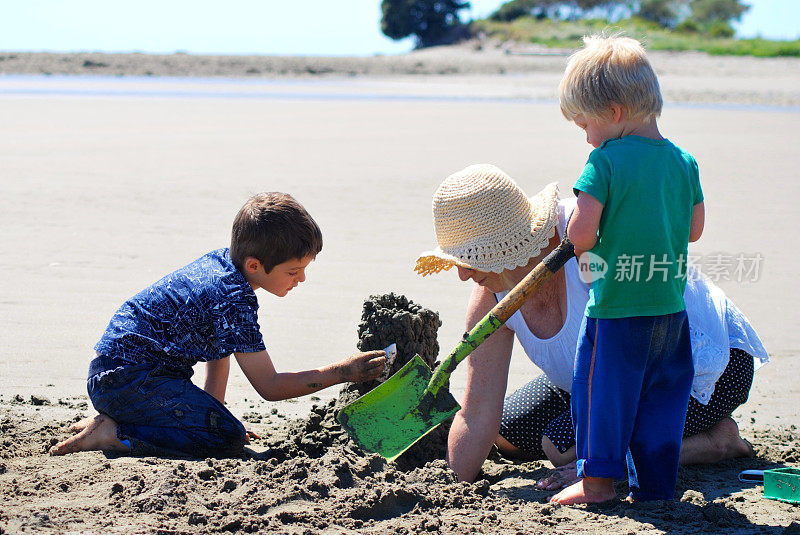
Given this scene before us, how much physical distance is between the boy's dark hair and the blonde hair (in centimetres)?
98

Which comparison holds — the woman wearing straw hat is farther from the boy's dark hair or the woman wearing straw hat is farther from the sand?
the boy's dark hair

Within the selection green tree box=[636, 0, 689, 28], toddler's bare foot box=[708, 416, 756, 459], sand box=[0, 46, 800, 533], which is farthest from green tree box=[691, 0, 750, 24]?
toddler's bare foot box=[708, 416, 756, 459]

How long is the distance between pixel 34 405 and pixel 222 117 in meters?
11.1

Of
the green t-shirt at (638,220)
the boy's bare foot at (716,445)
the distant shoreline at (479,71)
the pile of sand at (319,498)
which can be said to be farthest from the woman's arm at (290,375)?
the distant shoreline at (479,71)

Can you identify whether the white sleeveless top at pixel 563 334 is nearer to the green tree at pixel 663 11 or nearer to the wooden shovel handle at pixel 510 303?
the wooden shovel handle at pixel 510 303

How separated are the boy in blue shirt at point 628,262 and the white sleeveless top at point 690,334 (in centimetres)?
23

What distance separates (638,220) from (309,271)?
3334 millimetres

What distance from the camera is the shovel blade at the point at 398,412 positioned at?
289 cm

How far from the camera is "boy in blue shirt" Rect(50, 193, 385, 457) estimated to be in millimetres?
2926

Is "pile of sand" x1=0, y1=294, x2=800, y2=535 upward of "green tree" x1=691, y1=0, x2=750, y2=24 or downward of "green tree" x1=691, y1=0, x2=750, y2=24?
downward

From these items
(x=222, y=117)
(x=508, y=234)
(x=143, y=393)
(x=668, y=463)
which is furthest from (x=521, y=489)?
(x=222, y=117)

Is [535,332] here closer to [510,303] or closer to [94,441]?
[510,303]

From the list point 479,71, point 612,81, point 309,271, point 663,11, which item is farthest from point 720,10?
point 612,81

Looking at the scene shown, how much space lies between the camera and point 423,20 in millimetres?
51781
